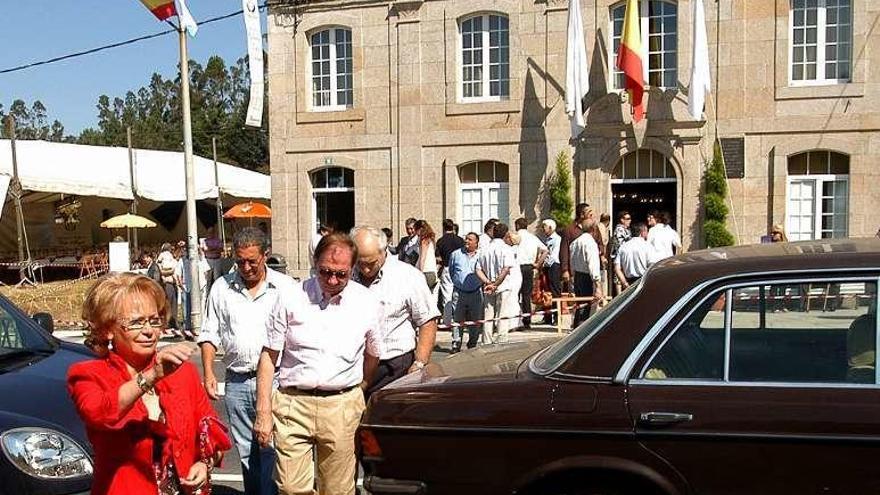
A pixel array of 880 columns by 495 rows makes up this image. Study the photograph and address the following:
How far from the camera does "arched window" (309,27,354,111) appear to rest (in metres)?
19.6

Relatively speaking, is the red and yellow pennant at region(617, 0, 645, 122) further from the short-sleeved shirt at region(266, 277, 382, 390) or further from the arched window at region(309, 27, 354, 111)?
the short-sleeved shirt at region(266, 277, 382, 390)

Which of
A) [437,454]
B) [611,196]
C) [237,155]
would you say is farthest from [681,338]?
[237,155]

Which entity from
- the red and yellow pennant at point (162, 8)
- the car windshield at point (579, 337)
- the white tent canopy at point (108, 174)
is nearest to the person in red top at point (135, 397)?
the car windshield at point (579, 337)

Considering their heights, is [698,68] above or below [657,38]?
below

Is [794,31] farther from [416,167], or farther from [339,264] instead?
[339,264]

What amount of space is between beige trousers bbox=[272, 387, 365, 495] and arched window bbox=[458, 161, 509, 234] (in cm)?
1433

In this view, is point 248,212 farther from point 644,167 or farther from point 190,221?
point 644,167

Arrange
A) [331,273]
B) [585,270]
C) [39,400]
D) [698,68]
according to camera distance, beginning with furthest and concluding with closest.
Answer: [698,68] → [585,270] → [39,400] → [331,273]

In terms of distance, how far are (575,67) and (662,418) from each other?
559 inches

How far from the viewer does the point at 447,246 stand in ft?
48.3

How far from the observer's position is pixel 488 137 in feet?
59.9

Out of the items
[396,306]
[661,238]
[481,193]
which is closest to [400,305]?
[396,306]

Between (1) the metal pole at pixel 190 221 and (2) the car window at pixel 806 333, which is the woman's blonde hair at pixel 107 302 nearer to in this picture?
(2) the car window at pixel 806 333

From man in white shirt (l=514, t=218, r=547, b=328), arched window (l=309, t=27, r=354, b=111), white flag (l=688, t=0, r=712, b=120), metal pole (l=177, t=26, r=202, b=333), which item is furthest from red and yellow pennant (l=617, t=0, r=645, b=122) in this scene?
metal pole (l=177, t=26, r=202, b=333)
